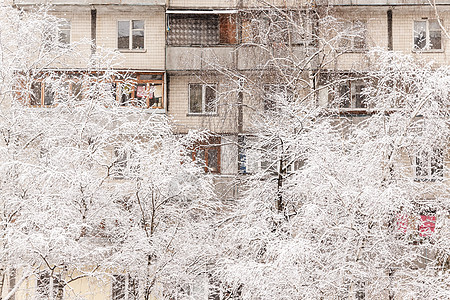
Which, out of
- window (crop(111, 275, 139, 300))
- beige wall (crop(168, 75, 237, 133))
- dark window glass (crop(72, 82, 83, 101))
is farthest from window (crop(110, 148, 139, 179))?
beige wall (crop(168, 75, 237, 133))

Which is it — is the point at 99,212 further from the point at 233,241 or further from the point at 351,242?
the point at 351,242

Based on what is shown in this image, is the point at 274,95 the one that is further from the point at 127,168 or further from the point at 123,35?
the point at 123,35

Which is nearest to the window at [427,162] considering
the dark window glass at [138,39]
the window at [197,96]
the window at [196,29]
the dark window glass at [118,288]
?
the dark window glass at [118,288]

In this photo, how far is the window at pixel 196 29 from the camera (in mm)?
27062

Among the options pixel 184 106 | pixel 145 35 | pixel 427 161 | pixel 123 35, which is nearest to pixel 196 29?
pixel 145 35

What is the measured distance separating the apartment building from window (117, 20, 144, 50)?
44mm

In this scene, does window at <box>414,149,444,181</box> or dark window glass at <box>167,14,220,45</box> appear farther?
dark window glass at <box>167,14,220,45</box>

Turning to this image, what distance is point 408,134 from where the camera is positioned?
14703 millimetres

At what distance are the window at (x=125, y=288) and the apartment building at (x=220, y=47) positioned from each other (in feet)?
10.6

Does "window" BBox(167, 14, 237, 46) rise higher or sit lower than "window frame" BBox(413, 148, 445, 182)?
higher

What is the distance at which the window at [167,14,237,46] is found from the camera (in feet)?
88.8

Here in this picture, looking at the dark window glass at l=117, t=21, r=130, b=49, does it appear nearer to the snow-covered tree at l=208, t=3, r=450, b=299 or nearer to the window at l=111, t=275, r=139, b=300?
the window at l=111, t=275, r=139, b=300

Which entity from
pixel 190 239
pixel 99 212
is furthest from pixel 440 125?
pixel 99 212

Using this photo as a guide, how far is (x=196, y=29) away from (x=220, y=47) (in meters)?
2.54
